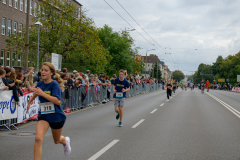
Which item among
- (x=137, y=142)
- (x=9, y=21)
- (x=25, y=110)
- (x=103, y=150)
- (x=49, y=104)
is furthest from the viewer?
(x=9, y=21)

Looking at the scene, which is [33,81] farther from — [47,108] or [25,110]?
[47,108]

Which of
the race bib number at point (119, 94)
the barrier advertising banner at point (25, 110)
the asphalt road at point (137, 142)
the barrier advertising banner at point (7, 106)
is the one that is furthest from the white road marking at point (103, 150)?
the barrier advertising banner at point (25, 110)

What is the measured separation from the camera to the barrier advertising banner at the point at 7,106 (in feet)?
32.7

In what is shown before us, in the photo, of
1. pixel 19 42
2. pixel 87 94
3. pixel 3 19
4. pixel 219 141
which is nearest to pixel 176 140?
pixel 219 141

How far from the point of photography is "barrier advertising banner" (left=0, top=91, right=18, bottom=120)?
32.7 ft

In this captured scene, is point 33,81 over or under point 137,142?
over

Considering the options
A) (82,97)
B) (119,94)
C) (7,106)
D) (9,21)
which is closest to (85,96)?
(82,97)

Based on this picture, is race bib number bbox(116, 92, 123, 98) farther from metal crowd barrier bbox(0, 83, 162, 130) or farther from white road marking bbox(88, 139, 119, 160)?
metal crowd barrier bbox(0, 83, 162, 130)

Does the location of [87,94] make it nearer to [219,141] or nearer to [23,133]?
[23,133]

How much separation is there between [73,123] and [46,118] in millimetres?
6311

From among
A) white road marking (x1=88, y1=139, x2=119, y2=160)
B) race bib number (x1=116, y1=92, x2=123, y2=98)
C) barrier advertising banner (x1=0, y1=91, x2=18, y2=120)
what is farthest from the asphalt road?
race bib number (x1=116, y1=92, x2=123, y2=98)

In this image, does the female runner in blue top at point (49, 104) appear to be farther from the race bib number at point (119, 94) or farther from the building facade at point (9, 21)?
the building facade at point (9, 21)

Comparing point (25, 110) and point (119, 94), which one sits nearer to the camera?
point (119, 94)

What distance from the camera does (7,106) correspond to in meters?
10.2
